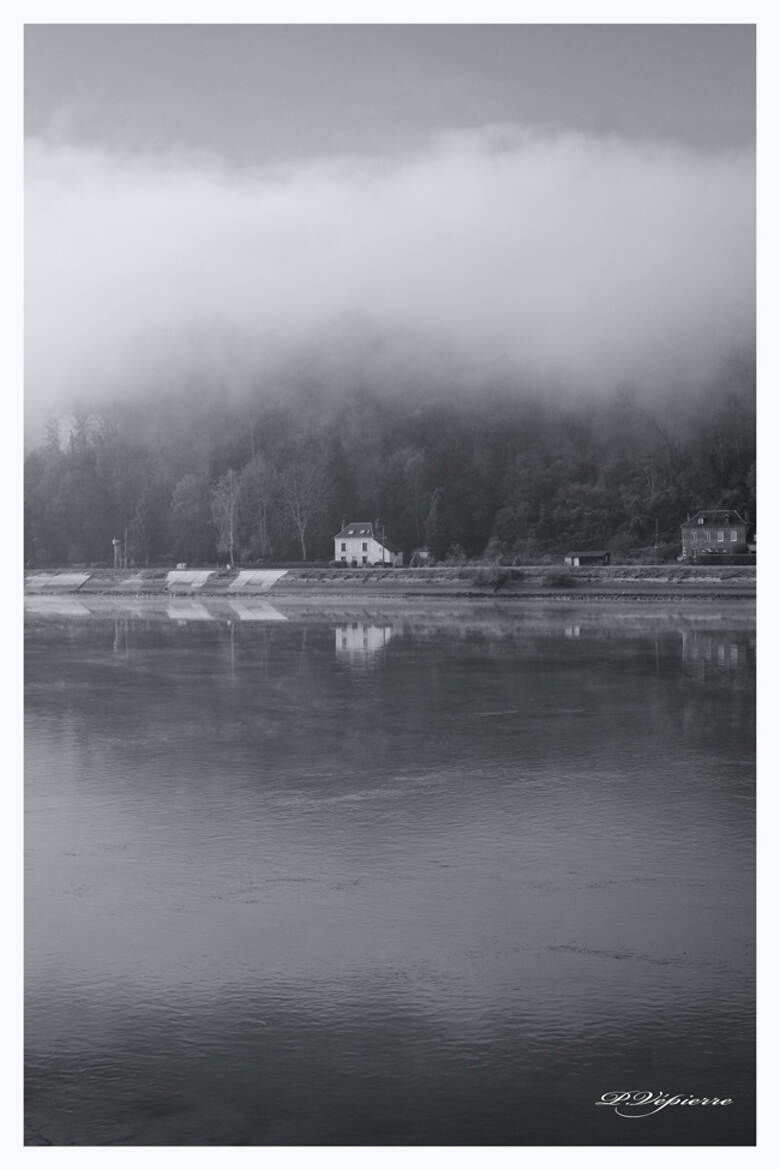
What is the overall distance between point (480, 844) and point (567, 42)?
195 inches

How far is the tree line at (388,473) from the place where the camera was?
11.6 metres

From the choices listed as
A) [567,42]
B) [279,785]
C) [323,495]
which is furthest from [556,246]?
[323,495]

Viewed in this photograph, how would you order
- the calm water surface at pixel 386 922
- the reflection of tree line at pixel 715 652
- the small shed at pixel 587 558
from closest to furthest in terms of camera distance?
the calm water surface at pixel 386 922, the reflection of tree line at pixel 715 652, the small shed at pixel 587 558

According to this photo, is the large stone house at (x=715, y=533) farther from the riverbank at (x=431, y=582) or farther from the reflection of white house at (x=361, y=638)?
the reflection of white house at (x=361, y=638)

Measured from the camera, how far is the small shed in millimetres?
17312

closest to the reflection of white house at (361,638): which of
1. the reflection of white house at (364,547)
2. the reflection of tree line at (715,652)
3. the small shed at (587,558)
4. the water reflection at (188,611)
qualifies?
the reflection of white house at (364,547)

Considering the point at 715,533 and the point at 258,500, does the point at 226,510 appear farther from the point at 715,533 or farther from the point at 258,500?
the point at 715,533

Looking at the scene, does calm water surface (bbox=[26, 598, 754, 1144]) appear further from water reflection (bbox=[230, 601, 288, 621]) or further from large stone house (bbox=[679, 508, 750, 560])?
water reflection (bbox=[230, 601, 288, 621])

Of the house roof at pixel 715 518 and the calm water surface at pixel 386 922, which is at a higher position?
the house roof at pixel 715 518

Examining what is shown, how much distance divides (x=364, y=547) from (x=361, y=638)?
23.0ft

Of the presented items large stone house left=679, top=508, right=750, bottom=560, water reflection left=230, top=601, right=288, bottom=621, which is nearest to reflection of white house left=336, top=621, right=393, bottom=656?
water reflection left=230, top=601, right=288, bottom=621

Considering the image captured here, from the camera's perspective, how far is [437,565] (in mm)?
23781

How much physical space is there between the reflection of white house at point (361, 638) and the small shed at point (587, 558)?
3.32 m

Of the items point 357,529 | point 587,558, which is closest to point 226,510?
point 357,529
